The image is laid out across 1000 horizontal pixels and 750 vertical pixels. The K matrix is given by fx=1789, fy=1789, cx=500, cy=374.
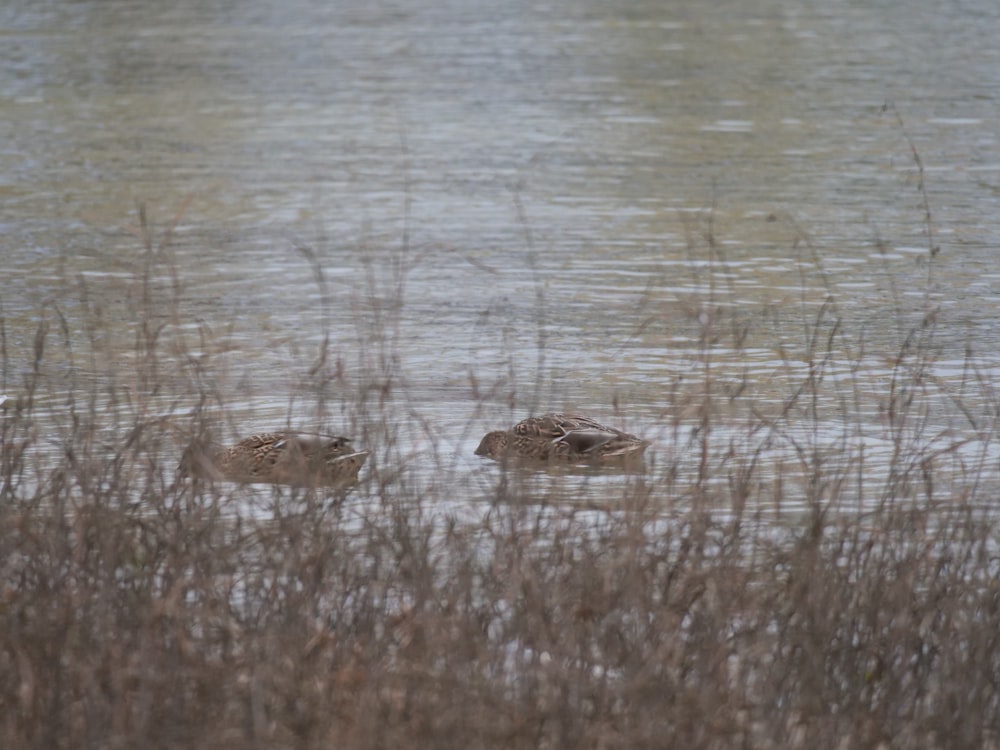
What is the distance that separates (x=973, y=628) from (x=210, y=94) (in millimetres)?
17878

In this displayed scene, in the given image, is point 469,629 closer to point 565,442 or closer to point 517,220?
point 565,442

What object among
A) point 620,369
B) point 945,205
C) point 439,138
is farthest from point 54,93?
point 620,369

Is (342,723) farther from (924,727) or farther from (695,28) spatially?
(695,28)

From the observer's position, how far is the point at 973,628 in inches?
204

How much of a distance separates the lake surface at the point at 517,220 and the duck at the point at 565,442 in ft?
0.46

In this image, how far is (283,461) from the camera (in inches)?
247

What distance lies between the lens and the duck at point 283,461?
577 centimetres

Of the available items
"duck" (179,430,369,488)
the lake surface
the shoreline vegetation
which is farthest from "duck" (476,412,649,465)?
the shoreline vegetation

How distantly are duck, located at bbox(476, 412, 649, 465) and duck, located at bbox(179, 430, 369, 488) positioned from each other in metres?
0.87

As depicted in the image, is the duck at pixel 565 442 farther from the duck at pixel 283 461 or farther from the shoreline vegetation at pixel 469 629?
the shoreline vegetation at pixel 469 629

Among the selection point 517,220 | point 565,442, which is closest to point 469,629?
point 565,442

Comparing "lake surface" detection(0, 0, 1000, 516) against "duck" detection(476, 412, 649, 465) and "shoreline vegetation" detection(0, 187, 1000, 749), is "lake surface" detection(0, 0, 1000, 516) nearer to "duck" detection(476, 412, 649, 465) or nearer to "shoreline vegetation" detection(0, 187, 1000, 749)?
"duck" detection(476, 412, 649, 465)

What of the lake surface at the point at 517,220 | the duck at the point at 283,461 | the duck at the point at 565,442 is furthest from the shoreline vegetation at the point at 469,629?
the duck at the point at 565,442

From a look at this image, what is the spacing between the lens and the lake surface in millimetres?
8539
